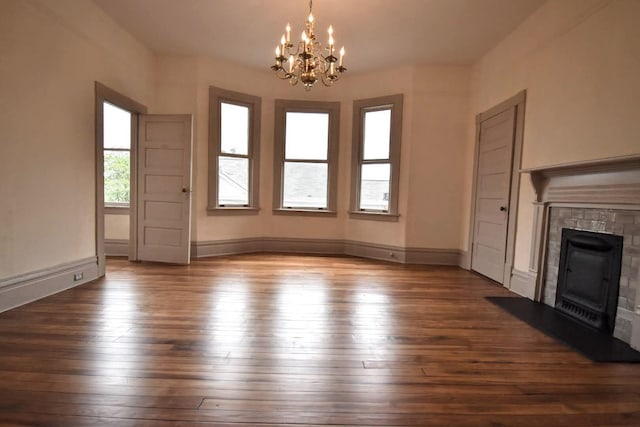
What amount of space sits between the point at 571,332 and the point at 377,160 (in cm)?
343

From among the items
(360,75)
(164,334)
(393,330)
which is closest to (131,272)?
(164,334)

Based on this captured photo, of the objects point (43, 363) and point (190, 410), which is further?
point (43, 363)

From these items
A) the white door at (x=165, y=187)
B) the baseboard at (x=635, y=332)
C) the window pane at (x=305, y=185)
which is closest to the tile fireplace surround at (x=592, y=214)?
the baseboard at (x=635, y=332)

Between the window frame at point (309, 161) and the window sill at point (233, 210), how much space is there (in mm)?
394

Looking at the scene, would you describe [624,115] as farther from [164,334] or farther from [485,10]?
[164,334]

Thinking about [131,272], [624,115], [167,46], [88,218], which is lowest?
[131,272]

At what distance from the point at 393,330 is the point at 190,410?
1.54 metres

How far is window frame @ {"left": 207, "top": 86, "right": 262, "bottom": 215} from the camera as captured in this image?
505 centimetres

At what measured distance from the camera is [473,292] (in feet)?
12.0

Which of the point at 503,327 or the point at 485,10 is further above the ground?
the point at 485,10

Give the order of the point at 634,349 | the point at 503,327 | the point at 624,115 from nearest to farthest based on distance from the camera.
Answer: the point at 634,349 < the point at 624,115 < the point at 503,327

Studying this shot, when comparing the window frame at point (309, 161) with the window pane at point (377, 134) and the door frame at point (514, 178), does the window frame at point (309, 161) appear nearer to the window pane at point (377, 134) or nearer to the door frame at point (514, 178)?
the window pane at point (377, 134)

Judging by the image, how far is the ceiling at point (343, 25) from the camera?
11.4 feet

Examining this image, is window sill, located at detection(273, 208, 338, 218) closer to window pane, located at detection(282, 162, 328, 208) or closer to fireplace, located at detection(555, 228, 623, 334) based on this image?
window pane, located at detection(282, 162, 328, 208)
